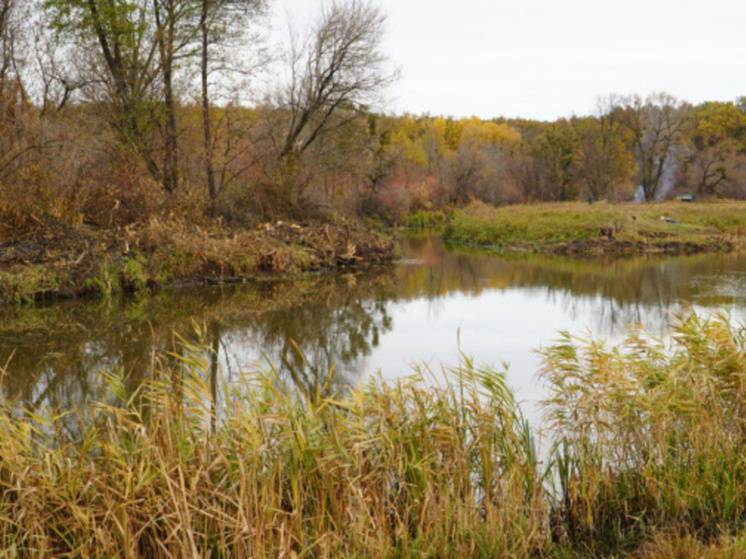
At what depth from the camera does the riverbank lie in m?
13.6

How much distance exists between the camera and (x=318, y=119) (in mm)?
23953

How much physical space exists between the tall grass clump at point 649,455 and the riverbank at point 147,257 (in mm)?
11202

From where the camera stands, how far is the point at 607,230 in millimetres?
26984

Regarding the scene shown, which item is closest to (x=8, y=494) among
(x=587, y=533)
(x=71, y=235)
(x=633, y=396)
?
(x=587, y=533)

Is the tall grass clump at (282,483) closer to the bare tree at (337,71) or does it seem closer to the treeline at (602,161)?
the bare tree at (337,71)

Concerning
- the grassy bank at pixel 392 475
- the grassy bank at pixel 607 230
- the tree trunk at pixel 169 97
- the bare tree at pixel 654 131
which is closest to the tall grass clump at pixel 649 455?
the grassy bank at pixel 392 475

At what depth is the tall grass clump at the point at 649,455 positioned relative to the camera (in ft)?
14.8

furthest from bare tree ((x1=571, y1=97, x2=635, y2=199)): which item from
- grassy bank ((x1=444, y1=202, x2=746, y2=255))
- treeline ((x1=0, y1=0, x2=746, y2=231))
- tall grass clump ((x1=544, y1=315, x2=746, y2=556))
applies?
tall grass clump ((x1=544, y1=315, x2=746, y2=556))

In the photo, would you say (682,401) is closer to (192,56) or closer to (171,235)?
(171,235)

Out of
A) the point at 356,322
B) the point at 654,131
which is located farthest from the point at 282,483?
the point at 654,131

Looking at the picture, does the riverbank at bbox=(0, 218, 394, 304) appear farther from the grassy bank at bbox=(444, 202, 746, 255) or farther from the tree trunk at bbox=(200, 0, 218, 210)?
the grassy bank at bbox=(444, 202, 746, 255)

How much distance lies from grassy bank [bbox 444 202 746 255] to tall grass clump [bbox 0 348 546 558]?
22.5 m

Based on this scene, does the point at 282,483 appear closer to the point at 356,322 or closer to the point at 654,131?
the point at 356,322

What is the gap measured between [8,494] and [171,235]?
12359 mm
